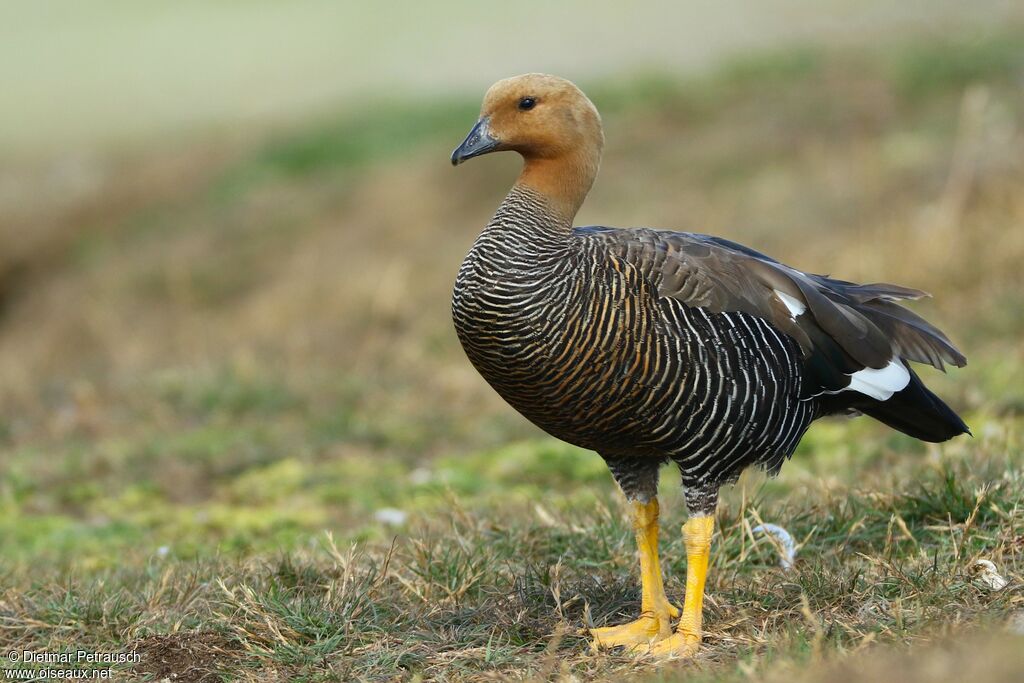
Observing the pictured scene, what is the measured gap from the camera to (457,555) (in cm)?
468

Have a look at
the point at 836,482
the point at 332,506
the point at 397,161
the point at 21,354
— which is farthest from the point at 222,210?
the point at 836,482

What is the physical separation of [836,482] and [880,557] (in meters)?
1.00

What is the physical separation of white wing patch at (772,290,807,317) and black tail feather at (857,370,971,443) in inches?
18.9

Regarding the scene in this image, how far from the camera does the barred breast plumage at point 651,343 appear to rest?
13.0 ft

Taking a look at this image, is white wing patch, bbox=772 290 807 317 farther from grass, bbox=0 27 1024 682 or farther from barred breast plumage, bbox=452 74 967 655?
grass, bbox=0 27 1024 682

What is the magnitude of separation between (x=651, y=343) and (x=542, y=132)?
912 millimetres

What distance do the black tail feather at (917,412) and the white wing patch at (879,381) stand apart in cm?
4

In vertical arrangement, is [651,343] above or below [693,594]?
above

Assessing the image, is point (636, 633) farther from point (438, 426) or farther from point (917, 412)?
point (438, 426)

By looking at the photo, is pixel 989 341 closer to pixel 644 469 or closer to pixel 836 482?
pixel 836 482

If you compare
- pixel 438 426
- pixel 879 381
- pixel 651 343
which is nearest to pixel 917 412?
pixel 879 381

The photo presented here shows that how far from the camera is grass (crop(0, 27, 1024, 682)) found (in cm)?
416

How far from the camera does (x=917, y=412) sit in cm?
465

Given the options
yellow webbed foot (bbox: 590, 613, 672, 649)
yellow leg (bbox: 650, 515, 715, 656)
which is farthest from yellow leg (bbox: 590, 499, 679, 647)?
yellow leg (bbox: 650, 515, 715, 656)
